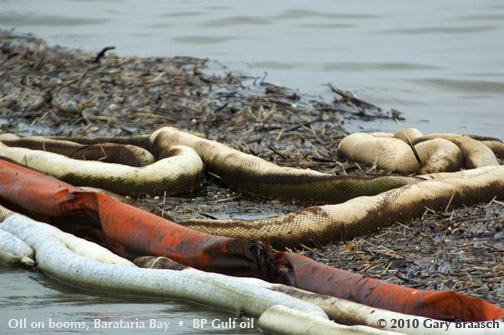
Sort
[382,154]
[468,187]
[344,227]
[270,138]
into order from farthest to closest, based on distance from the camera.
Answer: [270,138] < [382,154] < [468,187] < [344,227]

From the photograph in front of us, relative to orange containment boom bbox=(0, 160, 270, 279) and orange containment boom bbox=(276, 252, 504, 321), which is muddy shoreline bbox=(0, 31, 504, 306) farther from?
orange containment boom bbox=(0, 160, 270, 279)

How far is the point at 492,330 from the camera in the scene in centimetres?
309

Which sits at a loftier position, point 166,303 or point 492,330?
point 492,330

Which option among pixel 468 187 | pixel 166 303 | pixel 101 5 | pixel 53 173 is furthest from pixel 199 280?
pixel 101 5

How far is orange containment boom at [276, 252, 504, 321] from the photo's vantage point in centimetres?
340

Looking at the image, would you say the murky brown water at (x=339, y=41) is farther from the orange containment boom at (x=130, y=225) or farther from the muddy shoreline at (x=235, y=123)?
the orange containment boom at (x=130, y=225)

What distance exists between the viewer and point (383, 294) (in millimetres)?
3727

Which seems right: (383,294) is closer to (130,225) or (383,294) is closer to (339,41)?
(130,225)

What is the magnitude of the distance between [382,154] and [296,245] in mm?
2503

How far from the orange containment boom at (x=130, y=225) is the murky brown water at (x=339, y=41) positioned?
515 centimetres

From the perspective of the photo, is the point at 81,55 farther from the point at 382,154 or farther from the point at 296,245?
the point at 296,245

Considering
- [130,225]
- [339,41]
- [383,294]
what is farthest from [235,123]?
[339,41]

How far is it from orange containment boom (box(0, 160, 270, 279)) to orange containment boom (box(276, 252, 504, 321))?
0.70 ft

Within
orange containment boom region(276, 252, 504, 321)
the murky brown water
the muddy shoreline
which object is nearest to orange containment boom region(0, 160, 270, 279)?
orange containment boom region(276, 252, 504, 321)
